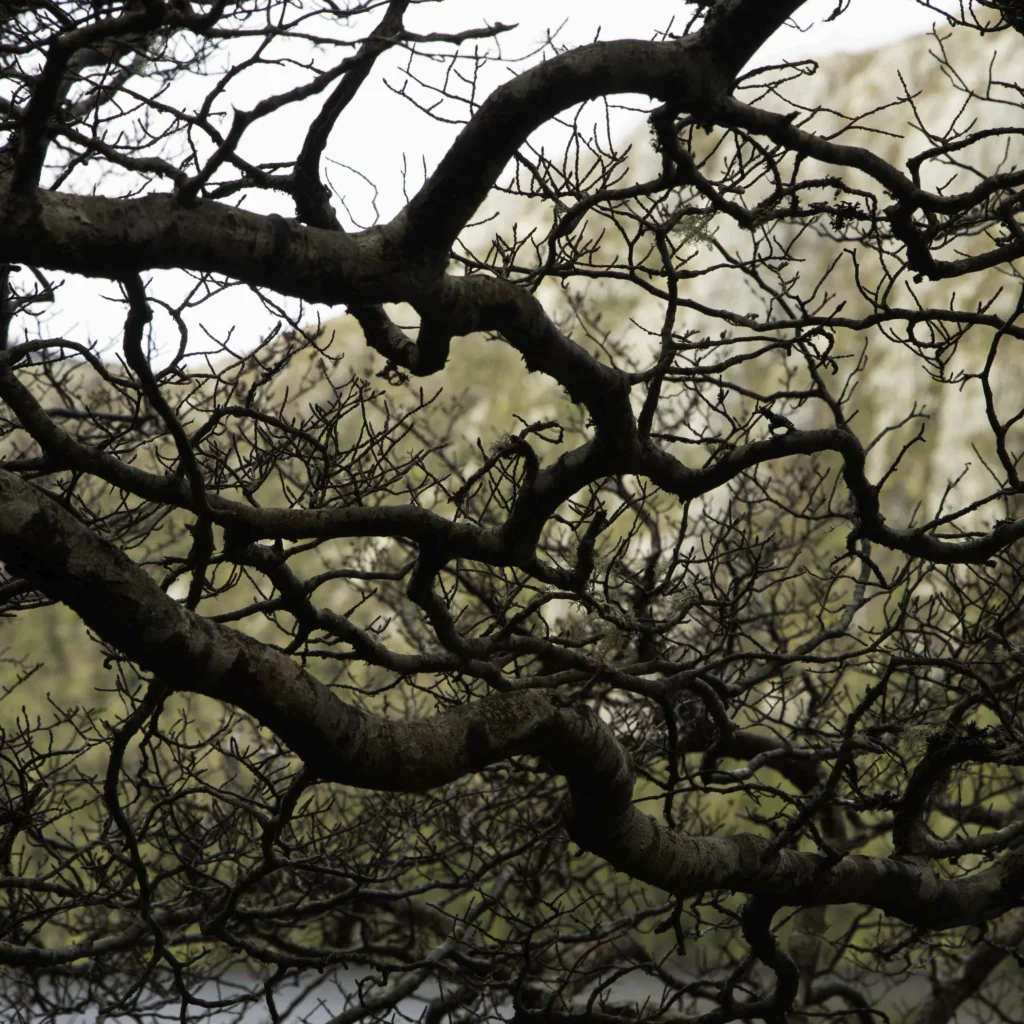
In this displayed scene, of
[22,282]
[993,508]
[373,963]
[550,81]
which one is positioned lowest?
[373,963]

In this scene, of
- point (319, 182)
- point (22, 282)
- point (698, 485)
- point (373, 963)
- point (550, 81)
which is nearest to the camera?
point (550, 81)

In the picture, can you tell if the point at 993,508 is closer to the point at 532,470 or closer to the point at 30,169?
the point at 532,470

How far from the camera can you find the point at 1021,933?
10.6 meters

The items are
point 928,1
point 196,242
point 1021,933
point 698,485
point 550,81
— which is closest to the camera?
point 196,242

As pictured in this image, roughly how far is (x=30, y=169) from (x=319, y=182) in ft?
4.89

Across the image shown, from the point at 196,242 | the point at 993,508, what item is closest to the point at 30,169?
the point at 196,242

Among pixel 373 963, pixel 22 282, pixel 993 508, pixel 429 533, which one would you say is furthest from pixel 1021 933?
pixel 993 508

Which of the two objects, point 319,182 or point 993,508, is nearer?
point 319,182

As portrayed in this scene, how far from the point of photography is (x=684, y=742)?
781 centimetres

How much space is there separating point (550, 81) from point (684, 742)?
18.4 feet

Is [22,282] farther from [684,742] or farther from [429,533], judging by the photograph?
[684,742]

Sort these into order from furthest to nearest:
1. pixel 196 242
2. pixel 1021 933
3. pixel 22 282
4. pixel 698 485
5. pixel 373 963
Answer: pixel 1021 933 < pixel 22 282 < pixel 373 963 < pixel 698 485 < pixel 196 242

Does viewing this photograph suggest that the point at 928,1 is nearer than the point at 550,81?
No

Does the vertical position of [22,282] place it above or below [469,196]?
above
